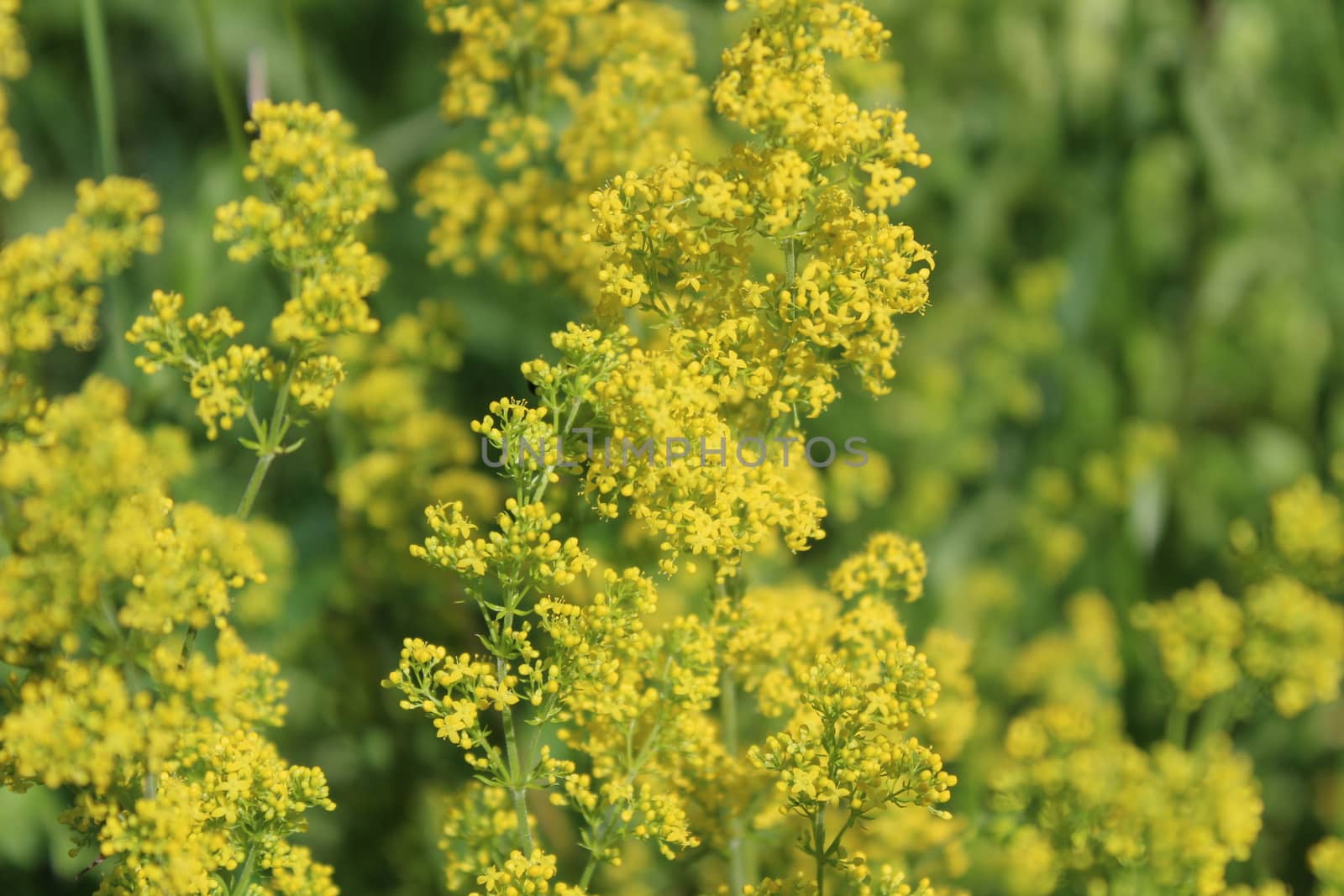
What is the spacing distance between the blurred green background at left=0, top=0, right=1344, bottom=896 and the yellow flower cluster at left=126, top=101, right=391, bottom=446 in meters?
1.16

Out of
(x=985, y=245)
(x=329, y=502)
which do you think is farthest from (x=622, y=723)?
(x=985, y=245)

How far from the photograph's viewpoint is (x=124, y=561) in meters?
0.97

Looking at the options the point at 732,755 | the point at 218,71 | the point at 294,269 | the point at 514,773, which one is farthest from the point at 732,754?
the point at 218,71

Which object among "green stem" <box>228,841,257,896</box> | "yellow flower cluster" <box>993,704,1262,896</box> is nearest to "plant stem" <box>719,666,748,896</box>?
"yellow flower cluster" <box>993,704,1262,896</box>

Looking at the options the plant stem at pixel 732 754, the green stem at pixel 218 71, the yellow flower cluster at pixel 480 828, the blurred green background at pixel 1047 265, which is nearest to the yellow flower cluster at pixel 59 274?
the green stem at pixel 218 71

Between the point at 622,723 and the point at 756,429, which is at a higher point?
the point at 756,429

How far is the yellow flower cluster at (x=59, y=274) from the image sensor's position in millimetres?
1175

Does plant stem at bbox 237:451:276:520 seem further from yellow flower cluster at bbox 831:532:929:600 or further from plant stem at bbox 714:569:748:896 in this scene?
yellow flower cluster at bbox 831:532:929:600

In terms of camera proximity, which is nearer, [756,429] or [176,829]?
[176,829]

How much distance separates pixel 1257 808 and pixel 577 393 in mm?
982

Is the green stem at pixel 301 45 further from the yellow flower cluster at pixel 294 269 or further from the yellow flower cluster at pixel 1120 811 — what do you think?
the yellow flower cluster at pixel 1120 811

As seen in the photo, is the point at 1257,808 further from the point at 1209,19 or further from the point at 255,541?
the point at 1209,19

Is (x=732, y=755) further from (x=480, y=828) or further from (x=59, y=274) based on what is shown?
(x=59, y=274)

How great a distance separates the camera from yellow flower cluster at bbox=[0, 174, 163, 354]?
3.85 ft
